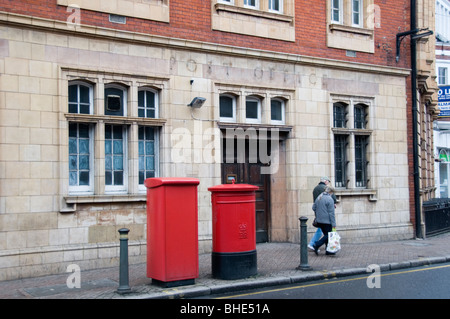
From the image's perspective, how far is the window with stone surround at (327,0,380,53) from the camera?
1518 centimetres

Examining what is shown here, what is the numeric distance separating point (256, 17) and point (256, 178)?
4191mm

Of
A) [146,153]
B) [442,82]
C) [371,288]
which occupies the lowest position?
[371,288]

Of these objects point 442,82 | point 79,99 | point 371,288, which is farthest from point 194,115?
point 442,82

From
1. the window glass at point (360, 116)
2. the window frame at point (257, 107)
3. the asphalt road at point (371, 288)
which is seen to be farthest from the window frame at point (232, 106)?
the asphalt road at point (371, 288)

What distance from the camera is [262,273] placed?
1012 cm

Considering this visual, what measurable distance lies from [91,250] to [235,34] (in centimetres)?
631

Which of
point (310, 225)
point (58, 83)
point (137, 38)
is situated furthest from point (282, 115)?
point (58, 83)

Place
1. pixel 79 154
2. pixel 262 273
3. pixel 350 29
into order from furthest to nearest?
pixel 350 29 < pixel 79 154 < pixel 262 273

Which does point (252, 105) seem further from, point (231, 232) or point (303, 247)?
point (231, 232)

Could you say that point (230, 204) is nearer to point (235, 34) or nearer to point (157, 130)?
point (157, 130)

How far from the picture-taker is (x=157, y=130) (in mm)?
12406

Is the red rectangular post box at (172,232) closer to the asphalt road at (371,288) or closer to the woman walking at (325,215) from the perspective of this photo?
the asphalt road at (371,288)
